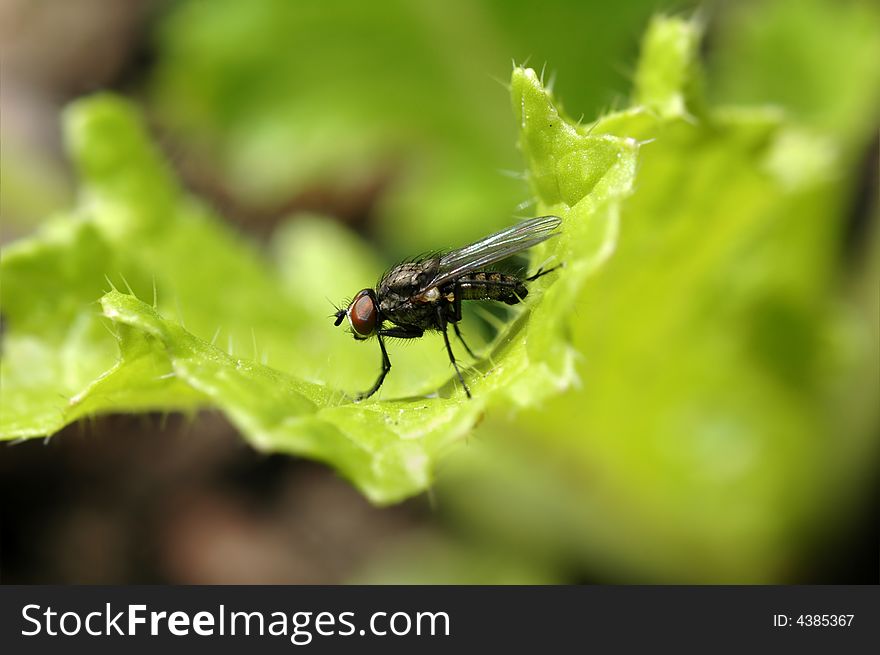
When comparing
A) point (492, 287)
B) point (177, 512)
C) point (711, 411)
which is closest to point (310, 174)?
point (177, 512)

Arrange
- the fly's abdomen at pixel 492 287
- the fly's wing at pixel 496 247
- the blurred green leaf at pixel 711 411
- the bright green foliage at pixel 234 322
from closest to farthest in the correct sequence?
the bright green foliage at pixel 234 322
the fly's wing at pixel 496 247
the fly's abdomen at pixel 492 287
the blurred green leaf at pixel 711 411

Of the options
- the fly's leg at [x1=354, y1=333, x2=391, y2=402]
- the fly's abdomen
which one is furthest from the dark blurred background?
the fly's abdomen

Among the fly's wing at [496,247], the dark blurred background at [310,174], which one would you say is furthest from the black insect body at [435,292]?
the dark blurred background at [310,174]

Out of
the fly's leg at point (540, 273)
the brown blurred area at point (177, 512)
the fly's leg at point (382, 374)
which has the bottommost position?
the fly's leg at point (540, 273)

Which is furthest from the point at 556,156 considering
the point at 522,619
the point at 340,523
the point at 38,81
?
the point at 38,81

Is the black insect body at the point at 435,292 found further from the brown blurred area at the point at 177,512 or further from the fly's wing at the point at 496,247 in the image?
the brown blurred area at the point at 177,512

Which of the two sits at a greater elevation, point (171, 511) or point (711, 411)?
point (171, 511)

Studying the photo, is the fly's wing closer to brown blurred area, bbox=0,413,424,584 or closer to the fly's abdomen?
the fly's abdomen

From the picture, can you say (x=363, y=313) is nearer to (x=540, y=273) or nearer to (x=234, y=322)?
(x=540, y=273)
